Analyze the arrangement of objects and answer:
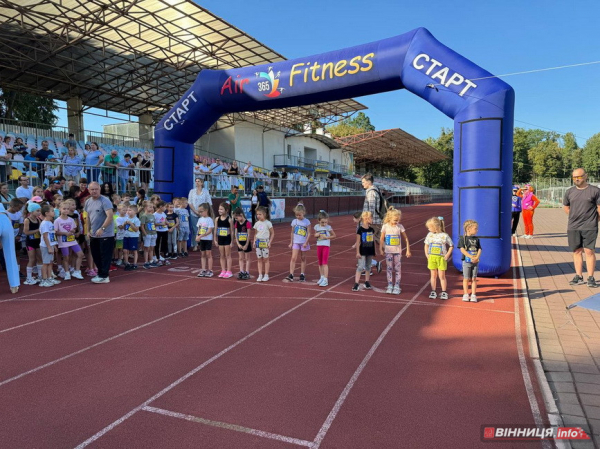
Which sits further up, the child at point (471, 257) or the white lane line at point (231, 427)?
the child at point (471, 257)

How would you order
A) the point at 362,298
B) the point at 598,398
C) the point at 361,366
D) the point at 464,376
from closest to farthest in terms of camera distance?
the point at 598,398 < the point at 464,376 < the point at 361,366 < the point at 362,298

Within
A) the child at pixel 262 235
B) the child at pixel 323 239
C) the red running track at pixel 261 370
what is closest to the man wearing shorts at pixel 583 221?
the red running track at pixel 261 370

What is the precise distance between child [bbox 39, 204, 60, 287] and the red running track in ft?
2.50

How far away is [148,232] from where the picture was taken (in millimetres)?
9398

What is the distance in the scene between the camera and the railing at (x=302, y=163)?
4137 cm

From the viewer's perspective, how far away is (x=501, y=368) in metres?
3.91

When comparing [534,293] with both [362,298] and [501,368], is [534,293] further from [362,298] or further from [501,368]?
[501,368]

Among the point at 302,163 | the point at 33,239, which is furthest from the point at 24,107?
the point at 33,239

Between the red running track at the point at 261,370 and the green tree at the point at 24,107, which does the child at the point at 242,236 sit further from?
the green tree at the point at 24,107

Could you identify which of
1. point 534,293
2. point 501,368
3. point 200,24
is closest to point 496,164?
point 534,293

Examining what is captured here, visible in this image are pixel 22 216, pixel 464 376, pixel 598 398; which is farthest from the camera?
pixel 22 216

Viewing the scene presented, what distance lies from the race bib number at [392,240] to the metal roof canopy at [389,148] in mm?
46721

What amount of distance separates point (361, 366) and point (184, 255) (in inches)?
317

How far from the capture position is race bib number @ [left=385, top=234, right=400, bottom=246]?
662cm
